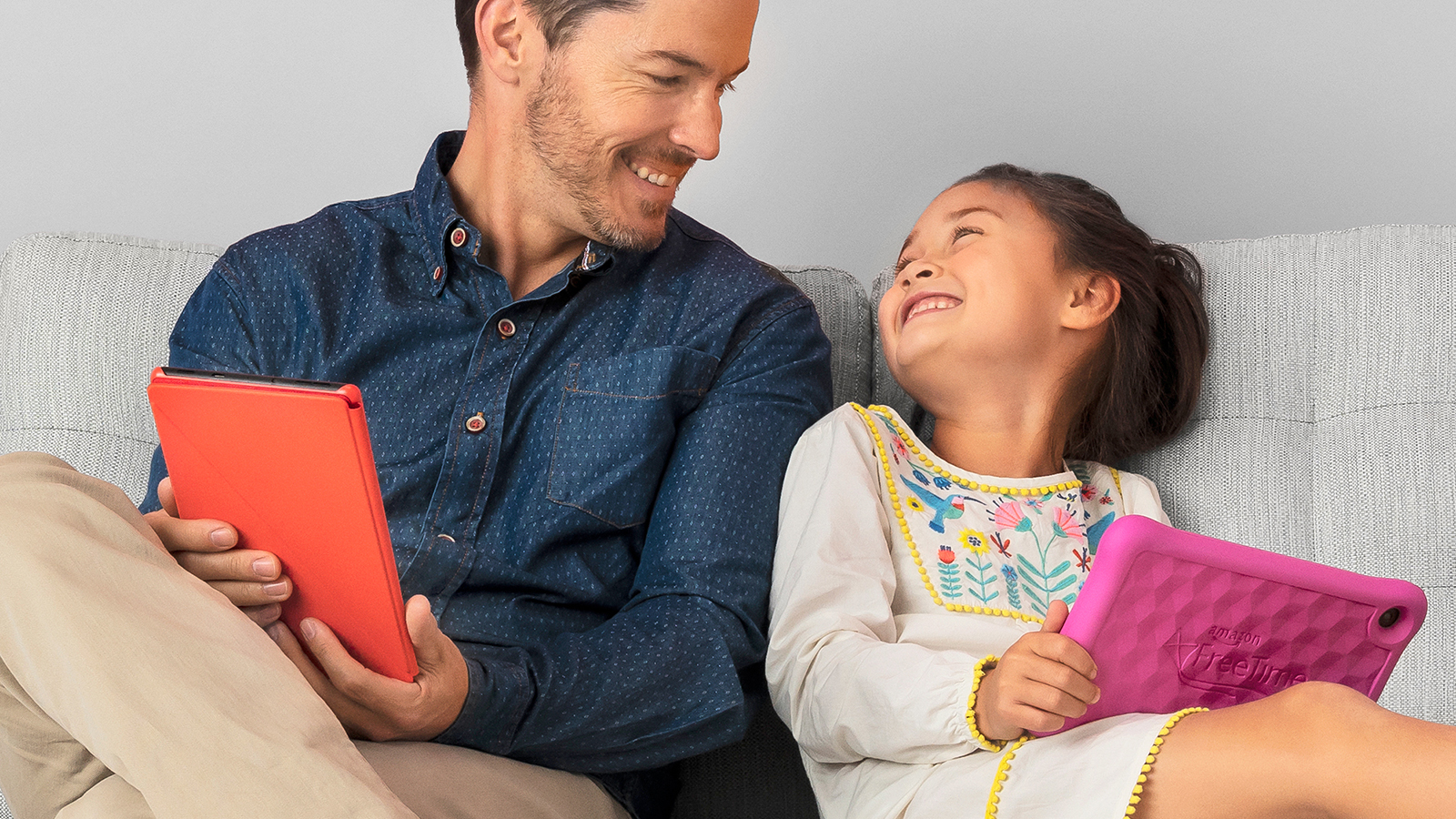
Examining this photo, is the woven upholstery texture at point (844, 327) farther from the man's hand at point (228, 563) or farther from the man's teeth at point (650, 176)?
the man's hand at point (228, 563)

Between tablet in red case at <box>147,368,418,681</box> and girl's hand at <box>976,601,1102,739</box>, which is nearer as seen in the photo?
tablet in red case at <box>147,368,418,681</box>

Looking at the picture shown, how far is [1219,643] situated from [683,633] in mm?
531

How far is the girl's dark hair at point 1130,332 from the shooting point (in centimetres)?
163

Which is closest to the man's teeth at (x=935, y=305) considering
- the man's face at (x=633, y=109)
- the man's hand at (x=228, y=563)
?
the man's face at (x=633, y=109)

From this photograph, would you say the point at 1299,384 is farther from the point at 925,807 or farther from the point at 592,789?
the point at 592,789

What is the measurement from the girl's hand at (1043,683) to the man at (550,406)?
1.09 ft

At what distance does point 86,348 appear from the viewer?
1.72m

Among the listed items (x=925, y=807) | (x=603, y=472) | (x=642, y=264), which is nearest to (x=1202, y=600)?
(x=925, y=807)

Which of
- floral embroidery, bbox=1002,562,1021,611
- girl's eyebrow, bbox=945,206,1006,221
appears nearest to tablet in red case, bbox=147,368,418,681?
floral embroidery, bbox=1002,562,1021,611

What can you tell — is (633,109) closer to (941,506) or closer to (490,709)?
(941,506)

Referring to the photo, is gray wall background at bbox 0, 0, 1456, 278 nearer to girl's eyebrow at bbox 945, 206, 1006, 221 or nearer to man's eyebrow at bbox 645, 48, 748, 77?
girl's eyebrow at bbox 945, 206, 1006, 221

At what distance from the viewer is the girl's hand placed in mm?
1062

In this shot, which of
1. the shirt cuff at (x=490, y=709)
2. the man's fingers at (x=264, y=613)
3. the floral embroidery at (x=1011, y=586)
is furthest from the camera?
the floral embroidery at (x=1011, y=586)

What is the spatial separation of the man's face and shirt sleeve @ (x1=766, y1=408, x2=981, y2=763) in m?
0.36
